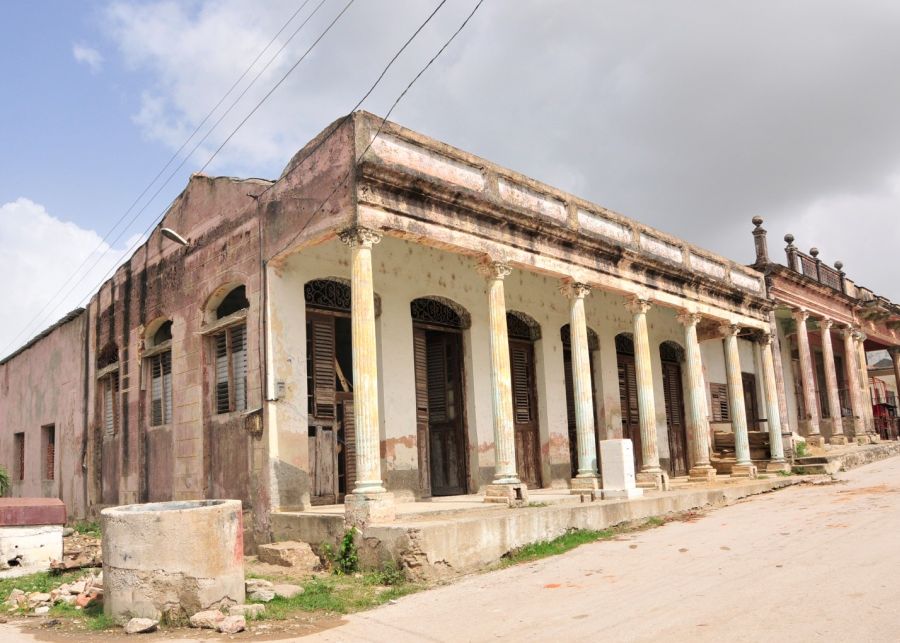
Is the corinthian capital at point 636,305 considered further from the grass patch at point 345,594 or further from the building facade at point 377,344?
the grass patch at point 345,594

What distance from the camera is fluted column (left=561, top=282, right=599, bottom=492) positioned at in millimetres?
13164

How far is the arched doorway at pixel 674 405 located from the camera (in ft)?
65.5

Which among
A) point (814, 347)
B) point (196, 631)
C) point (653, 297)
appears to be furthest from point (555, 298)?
point (814, 347)

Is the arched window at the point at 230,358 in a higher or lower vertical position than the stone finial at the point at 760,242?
lower

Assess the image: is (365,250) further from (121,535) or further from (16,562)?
(16,562)

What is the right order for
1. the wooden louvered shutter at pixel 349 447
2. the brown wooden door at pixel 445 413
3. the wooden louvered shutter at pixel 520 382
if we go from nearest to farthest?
the wooden louvered shutter at pixel 349 447, the brown wooden door at pixel 445 413, the wooden louvered shutter at pixel 520 382

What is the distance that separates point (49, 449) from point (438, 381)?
35.8 ft

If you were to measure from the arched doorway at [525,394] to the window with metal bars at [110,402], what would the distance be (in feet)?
27.0

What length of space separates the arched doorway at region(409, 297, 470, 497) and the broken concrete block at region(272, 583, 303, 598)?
606 cm

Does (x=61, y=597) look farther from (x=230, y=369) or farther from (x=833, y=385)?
(x=833, y=385)

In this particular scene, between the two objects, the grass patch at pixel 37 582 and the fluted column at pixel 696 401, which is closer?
the grass patch at pixel 37 582

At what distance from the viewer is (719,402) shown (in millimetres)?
21797

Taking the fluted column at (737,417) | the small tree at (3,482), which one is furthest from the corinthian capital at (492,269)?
the small tree at (3,482)

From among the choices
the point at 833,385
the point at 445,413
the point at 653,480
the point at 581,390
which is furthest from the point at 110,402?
the point at 833,385
